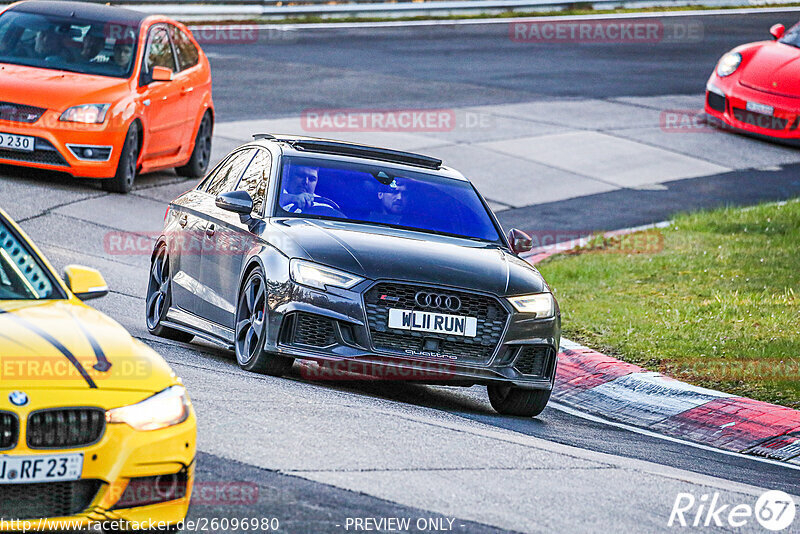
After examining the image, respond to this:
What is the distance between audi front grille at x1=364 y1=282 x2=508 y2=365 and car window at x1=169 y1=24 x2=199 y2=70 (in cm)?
939

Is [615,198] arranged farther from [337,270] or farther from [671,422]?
[337,270]

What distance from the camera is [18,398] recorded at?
5246mm

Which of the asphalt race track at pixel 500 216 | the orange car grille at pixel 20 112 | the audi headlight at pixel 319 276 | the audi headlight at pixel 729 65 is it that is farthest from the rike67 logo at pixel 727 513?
the audi headlight at pixel 729 65

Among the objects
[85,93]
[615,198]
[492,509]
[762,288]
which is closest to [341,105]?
[615,198]

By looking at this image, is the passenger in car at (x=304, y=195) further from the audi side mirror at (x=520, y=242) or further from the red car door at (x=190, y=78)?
the red car door at (x=190, y=78)

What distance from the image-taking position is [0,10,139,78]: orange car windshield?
16266mm

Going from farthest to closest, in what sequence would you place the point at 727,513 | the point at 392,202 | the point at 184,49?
1. the point at 184,49
2. the point at 392,202
3. the point at 727,513

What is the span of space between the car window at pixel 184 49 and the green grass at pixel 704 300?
517 centimetres

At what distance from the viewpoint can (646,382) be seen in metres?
10.5

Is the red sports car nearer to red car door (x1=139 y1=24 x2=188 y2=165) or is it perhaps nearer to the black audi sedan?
red car door (x1=139 y1=24 x2=188 y2=165)

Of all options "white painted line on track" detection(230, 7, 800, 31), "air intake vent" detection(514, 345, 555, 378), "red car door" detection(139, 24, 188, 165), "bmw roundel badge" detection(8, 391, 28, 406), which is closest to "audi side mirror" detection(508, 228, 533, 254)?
"air intake vent" detection(514, 345, 555, 378)

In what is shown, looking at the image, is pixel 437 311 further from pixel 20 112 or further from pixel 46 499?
pixel 20 112

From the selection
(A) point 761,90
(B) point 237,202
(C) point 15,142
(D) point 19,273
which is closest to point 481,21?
(A) point 761,90

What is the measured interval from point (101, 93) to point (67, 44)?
3.57 ft
